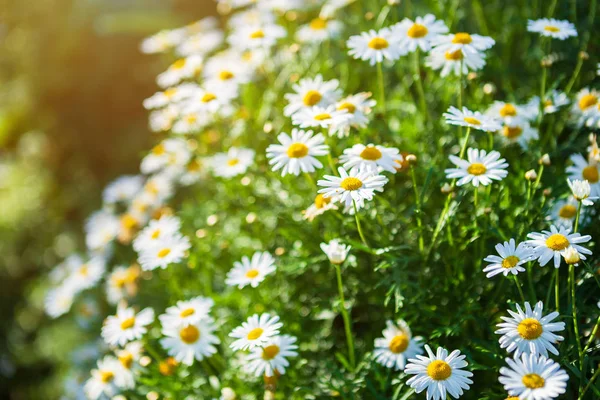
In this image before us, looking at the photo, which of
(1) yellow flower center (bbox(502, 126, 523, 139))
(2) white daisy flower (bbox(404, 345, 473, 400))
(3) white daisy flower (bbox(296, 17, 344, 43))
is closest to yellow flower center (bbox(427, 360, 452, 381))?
(2) white daisy flower (bbox(404, 345, 473, 400))

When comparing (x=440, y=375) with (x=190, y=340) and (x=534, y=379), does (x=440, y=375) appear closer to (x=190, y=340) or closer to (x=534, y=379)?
(x=534, y=379)

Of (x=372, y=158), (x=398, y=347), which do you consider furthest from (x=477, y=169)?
(x=398, y=347)

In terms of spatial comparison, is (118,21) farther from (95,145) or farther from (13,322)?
(13,322)

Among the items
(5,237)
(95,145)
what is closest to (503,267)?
(5,237)

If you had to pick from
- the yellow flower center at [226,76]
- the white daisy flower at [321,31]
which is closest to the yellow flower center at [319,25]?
the white daisy flower at [321,31]

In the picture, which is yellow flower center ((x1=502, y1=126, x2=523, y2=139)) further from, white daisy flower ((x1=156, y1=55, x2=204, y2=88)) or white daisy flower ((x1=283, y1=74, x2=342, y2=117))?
white daisy flower ((x1=156, y1=55, x2=204, y2=88))

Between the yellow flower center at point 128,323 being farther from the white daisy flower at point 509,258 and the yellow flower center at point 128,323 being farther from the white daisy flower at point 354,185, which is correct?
the white daisy flower at point 509,258
